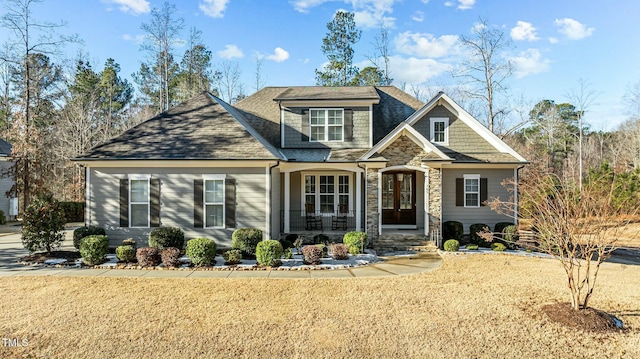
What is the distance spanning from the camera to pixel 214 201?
11.4 metres

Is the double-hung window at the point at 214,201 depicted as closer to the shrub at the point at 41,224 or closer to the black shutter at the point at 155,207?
the black shutter at the point at 155,207

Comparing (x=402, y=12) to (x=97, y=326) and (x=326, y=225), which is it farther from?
(x=97, y=326)

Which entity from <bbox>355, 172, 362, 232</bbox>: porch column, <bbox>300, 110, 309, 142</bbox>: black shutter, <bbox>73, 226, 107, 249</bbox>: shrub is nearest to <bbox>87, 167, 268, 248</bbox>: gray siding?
<bbox>73, 226, 107, 249</bbox>: shrub

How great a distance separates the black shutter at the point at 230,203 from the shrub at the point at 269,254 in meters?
2.09

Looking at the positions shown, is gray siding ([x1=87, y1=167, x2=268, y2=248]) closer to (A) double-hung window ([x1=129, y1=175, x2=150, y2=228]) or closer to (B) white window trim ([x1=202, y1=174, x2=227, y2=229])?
(B) white window trim ([x1=202, y1=174, x2=227, y2=229])

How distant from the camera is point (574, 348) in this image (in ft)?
16.8

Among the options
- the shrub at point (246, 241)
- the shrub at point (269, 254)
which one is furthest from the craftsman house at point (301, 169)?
the shrub at point (269, 254)

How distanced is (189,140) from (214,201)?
2.43 m

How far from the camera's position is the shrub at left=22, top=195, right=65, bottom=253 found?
10148mm

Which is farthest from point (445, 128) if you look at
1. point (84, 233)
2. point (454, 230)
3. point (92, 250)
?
point (84, 233)

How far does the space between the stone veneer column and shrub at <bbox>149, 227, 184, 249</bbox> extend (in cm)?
652

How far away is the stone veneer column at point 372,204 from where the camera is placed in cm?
1265

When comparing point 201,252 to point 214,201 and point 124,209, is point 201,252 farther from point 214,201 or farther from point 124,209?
point 124,209

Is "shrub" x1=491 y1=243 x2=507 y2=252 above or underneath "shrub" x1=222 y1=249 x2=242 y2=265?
underneath
